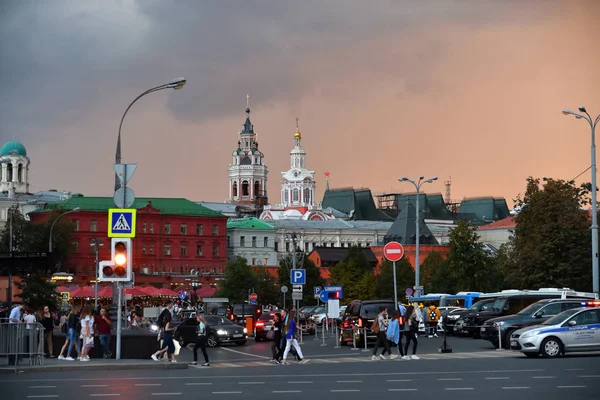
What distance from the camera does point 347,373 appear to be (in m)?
27.3

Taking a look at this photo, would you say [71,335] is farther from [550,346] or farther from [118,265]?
→ [550,346]

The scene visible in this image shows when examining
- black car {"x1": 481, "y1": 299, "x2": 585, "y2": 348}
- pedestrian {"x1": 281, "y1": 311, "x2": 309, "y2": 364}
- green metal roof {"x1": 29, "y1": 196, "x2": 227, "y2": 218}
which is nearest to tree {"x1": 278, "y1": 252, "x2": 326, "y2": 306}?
green metal roof {"x1": 29, "y1": 196, "x2": 227, "y2": 218}

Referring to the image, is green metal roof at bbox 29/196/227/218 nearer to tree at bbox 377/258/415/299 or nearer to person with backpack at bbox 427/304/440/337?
tree at bbox 377/258/415/299

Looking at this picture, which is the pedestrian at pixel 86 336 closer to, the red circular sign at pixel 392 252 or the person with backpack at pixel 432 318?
the red circular sign at pixel 392 252

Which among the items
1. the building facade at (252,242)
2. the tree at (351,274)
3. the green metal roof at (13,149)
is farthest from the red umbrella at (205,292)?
the green metal roof at (13,149)

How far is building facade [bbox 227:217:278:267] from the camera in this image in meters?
181

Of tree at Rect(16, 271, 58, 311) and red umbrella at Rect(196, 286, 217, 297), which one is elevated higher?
red umbrella at Rect(196, 286, 217, 297)

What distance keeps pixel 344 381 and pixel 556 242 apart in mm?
45634

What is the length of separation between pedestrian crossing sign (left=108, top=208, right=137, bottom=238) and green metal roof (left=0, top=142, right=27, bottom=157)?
164 metres

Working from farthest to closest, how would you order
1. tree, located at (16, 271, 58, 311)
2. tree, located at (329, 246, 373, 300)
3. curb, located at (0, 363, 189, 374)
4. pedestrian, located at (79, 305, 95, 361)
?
tree, located at (329, 246, 373, 300), tree, located at (16, 271, 58, 311), pedestrian, located at (79, 305, 95, 361), curb, located at (0, 363, 189, 374)

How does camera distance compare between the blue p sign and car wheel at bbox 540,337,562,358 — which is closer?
car wheel at bbox 540,337,562,358

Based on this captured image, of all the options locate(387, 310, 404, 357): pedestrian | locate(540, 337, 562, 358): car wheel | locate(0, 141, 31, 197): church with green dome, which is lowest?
locate(540, 337, 562, 358): car wheel

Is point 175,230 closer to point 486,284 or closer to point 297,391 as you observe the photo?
point 486,284

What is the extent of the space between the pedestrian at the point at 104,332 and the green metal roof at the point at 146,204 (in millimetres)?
113752
